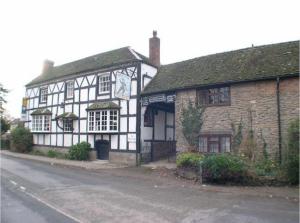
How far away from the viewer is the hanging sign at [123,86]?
21.2 m

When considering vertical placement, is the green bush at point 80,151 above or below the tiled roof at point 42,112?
below

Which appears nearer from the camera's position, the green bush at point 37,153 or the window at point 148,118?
the window at point 148,118

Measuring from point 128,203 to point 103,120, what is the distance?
13886mm

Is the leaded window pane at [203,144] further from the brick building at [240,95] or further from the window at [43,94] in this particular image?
the window at [43,94]

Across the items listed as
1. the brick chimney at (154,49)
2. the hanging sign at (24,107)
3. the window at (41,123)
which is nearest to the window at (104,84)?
the brick chimney at (154,49)

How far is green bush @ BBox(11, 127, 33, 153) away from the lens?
99.4ft

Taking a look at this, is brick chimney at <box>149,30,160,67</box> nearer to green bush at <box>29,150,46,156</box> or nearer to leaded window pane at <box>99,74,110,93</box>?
leaded window pane at <box>99,74,110,93</box>

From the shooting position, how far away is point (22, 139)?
30.3 metres

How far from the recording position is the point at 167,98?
66.7ft

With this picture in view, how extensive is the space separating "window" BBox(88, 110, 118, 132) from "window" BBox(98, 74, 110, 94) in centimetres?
173

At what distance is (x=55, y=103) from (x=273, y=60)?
19.3 m

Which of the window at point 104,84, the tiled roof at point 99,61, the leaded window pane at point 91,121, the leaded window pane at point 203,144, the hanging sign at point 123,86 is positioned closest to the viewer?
the leaded window pane at point 203,144

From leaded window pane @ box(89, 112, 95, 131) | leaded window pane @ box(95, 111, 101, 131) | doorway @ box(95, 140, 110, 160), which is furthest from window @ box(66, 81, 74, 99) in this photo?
doorway @ box(95, 140, 110, 160)

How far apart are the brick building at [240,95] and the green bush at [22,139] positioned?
1435cm
